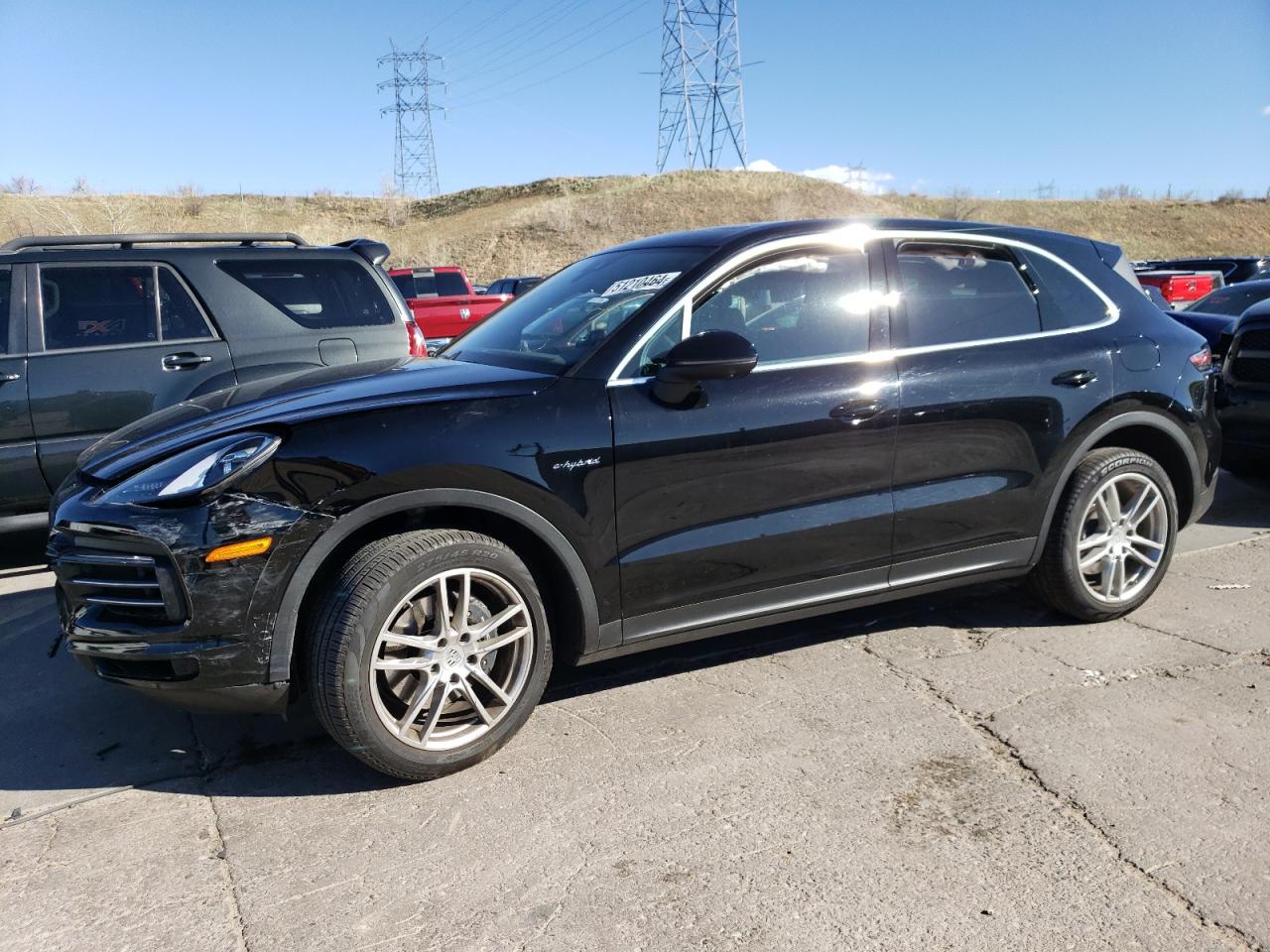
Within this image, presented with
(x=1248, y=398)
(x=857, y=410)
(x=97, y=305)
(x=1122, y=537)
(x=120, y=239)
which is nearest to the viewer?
(x=857, y=410)

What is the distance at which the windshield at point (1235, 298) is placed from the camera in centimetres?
979

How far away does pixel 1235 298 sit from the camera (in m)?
9.99

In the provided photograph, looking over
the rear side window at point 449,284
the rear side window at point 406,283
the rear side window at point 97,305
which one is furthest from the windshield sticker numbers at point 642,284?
the rear side window at point 449,284

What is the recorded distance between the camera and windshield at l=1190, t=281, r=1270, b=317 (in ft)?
32.1

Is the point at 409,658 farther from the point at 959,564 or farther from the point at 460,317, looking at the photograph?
the point at 460,317

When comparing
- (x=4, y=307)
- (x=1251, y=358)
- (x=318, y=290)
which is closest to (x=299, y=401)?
(x=318, y=290)

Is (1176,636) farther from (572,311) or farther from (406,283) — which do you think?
(406,283)

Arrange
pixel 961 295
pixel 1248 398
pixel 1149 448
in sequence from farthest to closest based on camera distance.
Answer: pixel 1248 398 → pixel 1149 448 → pixel 961 295

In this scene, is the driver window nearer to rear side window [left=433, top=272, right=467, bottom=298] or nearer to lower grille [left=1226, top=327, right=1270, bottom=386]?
lower grille [left=1226, top=327, right=1270, bottom=386]

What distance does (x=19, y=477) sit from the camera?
516cm

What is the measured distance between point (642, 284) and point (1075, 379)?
192cm

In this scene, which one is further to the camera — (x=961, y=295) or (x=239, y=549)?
(x=961, y=295)

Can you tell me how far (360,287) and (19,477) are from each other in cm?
215

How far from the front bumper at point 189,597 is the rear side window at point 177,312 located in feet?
9.27
